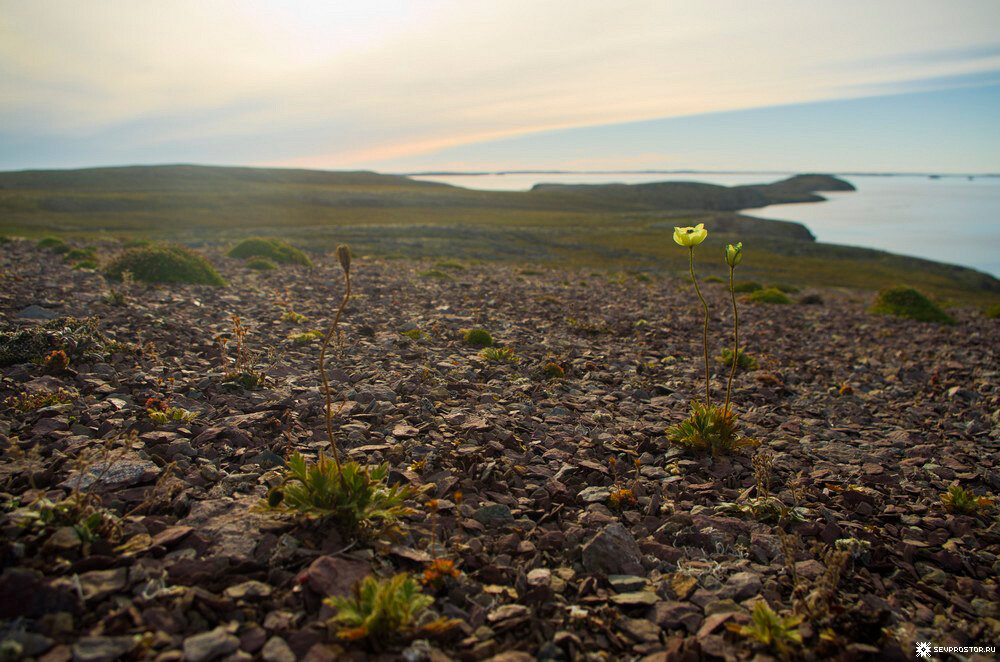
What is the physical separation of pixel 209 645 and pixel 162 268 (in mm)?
15224

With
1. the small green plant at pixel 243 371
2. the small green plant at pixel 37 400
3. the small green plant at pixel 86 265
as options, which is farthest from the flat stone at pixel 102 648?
the small green plant at pixel 86 265

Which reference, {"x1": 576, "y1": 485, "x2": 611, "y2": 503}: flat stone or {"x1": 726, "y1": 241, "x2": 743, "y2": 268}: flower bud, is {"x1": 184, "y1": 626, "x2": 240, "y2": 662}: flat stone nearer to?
{"x1": 576, "y1": 485, "x2": 611, "y2": 503}: flat stone

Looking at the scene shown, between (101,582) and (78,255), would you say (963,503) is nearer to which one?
(101,582)

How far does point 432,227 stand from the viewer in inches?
2379

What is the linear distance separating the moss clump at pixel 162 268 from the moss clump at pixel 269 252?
28.0 feet

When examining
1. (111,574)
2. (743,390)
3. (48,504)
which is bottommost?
(743,390)

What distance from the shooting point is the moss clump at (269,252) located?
25.2 meters

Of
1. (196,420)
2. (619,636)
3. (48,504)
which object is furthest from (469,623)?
(196,420)

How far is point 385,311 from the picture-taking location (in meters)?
14.3

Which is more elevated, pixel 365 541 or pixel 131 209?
pixel 131 209

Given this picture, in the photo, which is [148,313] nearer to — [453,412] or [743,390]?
[453,412]

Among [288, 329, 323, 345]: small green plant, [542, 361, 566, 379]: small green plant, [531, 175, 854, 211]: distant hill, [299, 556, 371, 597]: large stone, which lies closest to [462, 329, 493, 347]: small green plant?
[542, 361, 566, 379]: small green plant

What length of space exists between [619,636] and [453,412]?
4031mm

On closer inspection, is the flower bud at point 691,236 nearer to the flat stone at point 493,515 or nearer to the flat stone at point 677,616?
the flat stone at point 493,515
